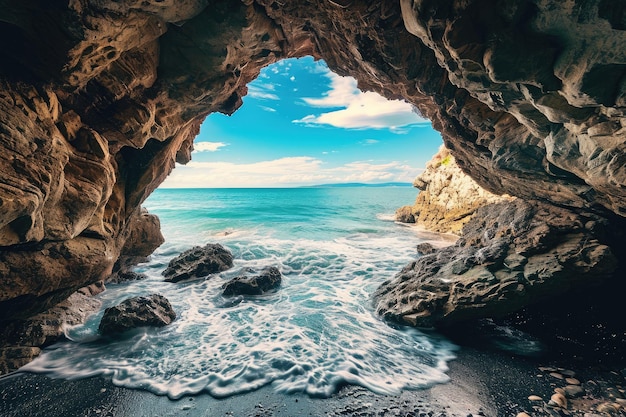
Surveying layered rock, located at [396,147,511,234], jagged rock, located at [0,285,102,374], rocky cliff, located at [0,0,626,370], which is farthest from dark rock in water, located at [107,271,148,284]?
layered rock, located at [396,147,511,234]

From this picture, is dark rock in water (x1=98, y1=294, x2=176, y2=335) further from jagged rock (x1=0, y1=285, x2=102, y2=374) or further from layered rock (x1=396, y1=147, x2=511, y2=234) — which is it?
layered rock (x1=396, y1=147, x2=511, y2=234)

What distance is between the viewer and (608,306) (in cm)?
699

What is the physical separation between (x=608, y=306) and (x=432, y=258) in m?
4.44

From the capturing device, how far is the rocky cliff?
3861 mm

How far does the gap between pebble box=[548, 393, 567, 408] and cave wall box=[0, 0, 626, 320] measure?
13.0 ft

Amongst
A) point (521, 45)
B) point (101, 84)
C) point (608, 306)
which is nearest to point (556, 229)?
point (608, 306)

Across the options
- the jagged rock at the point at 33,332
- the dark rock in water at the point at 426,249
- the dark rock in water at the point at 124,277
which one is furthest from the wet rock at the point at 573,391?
the dark rock in water at the point at 124,277

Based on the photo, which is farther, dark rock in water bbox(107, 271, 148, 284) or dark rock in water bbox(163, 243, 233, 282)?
dark rock in water bbox(163, 243, 233, 282)

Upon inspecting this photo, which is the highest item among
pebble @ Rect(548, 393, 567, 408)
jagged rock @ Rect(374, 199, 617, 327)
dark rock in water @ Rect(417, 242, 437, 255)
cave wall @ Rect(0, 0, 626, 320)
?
cave wall @ Rect(0, 0, 626, 320)

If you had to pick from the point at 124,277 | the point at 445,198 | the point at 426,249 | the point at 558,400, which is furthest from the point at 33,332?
the point at 445,198

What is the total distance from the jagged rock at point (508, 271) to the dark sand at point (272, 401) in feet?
6.16

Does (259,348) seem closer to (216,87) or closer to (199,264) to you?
(216,87)

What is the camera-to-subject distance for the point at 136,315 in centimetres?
782

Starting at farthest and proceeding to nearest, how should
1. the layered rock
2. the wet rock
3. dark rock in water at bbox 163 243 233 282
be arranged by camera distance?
the layered rock → dark rock in water at bbox 163 243 233 282 → the wet rock
